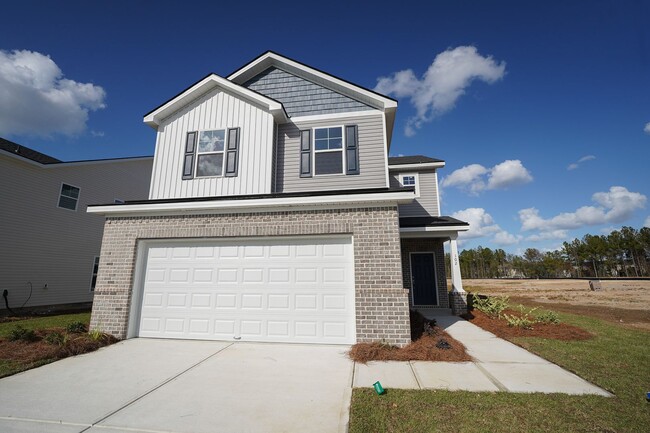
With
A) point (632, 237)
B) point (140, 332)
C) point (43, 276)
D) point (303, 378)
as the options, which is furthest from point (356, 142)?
point (632, 237)

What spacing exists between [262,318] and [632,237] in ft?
270

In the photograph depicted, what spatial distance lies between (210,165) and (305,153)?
123 inches

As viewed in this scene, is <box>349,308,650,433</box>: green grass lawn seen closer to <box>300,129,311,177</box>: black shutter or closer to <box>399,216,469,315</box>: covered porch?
<box>300,129,311,177</box>: black shutter

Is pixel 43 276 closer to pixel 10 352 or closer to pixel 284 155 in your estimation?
pixel 10 352

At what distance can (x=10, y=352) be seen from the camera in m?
6.19

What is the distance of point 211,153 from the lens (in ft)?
31.1

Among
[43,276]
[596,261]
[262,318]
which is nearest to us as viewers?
[262,318]

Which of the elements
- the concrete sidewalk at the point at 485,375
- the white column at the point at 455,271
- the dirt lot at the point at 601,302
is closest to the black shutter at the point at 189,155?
the concrete sidewalk at the point at 485,375

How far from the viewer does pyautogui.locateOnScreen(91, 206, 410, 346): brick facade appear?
6.62 metres

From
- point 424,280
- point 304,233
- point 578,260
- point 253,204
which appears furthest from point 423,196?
point 578,260

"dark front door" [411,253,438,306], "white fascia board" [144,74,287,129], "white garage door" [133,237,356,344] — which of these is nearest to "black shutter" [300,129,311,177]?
"white fascia board" [144,74,287,129]

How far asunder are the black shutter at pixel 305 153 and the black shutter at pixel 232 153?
2089mm

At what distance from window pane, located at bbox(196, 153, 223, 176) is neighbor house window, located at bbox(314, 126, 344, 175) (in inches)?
123

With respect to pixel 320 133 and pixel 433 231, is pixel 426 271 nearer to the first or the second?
pixel 433 231
